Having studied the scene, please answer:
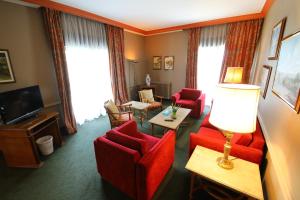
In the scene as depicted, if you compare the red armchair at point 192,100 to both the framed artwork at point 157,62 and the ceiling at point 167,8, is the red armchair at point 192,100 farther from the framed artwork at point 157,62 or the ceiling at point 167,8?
the ceiling at point 167,8

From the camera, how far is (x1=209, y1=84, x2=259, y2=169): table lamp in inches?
45.4

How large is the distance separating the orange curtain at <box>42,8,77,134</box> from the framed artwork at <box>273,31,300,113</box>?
380 cm

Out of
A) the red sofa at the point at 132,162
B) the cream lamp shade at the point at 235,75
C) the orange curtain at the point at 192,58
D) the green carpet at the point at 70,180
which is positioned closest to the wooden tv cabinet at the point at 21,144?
the green carpet at the point at 70,180

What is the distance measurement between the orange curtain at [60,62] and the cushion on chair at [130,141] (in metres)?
2.06

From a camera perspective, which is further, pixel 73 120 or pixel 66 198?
pixel 73 120

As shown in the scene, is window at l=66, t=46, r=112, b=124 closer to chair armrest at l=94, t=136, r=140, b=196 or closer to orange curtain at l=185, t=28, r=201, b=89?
chair armrest at l=94, t=136, r=140, b=196

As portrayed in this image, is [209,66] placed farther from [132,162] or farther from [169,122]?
[132,162]

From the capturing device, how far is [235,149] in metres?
1.70

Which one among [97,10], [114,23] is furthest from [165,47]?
[97,10]

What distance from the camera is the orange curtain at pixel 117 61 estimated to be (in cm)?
433

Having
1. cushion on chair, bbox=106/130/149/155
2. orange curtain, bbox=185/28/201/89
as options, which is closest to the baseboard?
cushion on chair, bbox=106/130/149/155

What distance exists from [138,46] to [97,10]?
2.53 metres

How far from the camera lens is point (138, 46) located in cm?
576

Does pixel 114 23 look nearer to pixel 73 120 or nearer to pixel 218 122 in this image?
A: pixel 73 120
